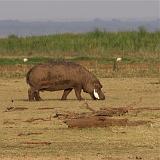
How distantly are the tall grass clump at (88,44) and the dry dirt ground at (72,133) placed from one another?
70.0 feet

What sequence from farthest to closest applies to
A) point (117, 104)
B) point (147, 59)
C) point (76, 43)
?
point (76, 43) → point (147, 59) → point (117, 104)

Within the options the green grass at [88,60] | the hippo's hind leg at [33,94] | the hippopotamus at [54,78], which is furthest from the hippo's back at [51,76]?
the green grass at [88,60]

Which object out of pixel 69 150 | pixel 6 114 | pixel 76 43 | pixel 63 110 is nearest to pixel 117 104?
pixel 63 110

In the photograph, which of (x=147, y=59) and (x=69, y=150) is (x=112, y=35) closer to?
(x=147, y=59)

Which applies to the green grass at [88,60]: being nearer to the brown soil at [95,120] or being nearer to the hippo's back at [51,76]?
the hippo's back at [51,76]

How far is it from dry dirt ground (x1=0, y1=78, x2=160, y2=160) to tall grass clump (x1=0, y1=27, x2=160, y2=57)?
21350 millimetres

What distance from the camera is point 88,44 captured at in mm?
44938

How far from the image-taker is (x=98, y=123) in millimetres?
15188

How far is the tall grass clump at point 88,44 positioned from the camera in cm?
4406

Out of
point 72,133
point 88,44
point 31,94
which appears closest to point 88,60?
point 88,44

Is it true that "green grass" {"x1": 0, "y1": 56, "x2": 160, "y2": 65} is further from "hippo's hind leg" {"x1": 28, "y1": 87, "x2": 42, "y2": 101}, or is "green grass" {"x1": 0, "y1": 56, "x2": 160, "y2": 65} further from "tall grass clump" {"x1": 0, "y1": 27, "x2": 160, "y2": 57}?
"hippo's hind leg" {"x1": 28, "y1": 87, "x2": 42, "y2": 101}

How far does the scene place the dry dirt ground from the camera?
12.1 meters

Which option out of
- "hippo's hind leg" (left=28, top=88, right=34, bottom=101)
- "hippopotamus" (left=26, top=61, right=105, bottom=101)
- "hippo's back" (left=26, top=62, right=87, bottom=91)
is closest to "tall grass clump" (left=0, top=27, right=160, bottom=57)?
"hippopotamus" (left=26, top=61, right=105, bottom=101)

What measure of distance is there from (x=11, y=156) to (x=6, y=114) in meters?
6.20
